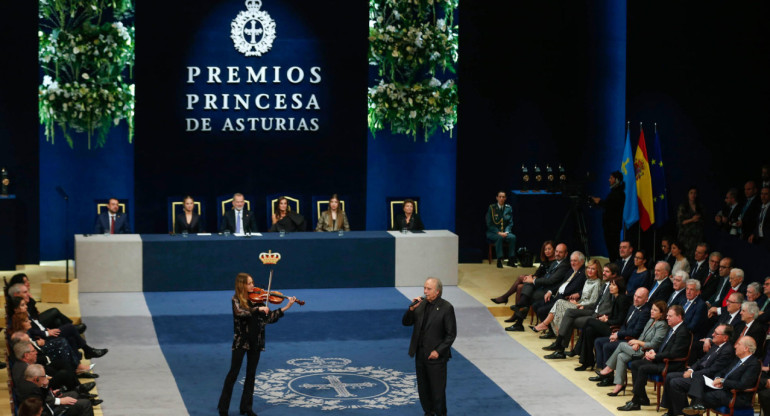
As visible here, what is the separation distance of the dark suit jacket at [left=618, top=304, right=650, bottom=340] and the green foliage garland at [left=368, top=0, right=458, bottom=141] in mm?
6440

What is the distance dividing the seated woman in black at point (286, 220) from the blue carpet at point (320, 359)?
3.81ft

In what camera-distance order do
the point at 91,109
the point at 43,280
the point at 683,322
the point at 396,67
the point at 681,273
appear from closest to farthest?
the point at 683,322 → the point at 681,273 → the point at 43,280 → the point at 91,109 → the point at 396,67

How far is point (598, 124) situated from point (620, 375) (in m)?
7.28

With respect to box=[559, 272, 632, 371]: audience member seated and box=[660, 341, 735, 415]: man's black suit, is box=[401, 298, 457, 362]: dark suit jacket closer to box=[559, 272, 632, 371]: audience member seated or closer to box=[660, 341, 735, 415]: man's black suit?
box=[660, 341, 735, 415]: man's black suit

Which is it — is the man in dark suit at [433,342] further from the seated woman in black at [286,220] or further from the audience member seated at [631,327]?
the seated woman in black at [286,220]

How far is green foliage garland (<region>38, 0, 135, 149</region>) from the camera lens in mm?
15492

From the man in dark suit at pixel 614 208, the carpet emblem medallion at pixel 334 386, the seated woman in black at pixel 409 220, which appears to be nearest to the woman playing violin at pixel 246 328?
the carpet emblem medallion at pixel 334 386

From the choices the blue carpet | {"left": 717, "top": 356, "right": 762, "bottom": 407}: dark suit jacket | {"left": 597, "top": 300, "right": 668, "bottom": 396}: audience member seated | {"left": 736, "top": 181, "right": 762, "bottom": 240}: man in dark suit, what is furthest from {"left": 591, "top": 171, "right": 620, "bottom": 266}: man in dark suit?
{"left": 717, "top": 356, "right": 762, "bottom": 407}: dark suit jacket

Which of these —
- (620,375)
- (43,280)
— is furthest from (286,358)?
(43,280)

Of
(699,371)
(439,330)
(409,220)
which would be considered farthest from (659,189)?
(439,330)

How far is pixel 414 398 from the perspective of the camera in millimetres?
10148

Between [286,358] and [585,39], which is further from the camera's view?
[585,39]

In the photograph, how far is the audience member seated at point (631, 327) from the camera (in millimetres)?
10703

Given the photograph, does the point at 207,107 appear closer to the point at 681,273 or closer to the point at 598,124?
the point at 598,124
